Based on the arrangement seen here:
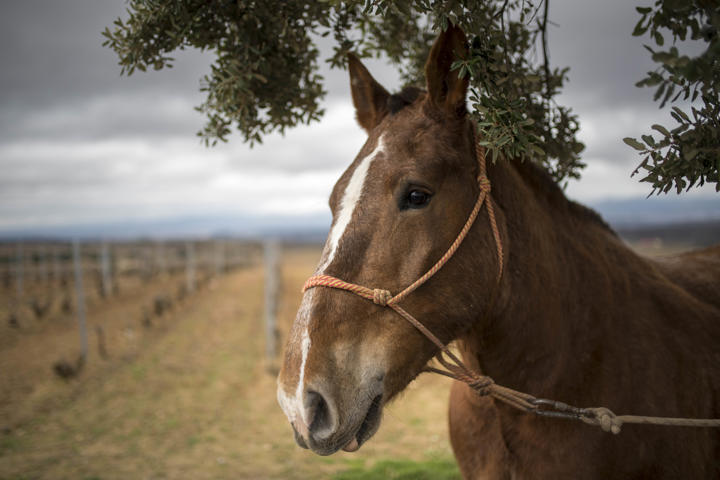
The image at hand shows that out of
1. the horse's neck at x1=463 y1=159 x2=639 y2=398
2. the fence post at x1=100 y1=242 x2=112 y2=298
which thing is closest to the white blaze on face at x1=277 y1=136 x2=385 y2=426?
the horse's neck at x1=463 y1=159 x2=639 y2=398

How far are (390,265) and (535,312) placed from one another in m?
0.83

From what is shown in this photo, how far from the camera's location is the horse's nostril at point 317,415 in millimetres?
1576

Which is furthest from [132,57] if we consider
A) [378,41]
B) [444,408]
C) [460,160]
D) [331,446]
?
[444,408]

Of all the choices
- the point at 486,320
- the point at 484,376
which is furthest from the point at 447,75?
the point at 484,376

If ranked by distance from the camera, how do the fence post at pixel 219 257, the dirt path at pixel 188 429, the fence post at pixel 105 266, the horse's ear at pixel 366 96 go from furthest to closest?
1. the fence post at pixel 219 257
2. the fence post at pixel 105 266
3. the dirt path at pixel 188 429
4. the horse's ear at pixel 366 96

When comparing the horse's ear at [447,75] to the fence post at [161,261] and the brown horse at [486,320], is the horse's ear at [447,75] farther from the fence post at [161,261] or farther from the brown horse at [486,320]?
the fence post at [161,261]

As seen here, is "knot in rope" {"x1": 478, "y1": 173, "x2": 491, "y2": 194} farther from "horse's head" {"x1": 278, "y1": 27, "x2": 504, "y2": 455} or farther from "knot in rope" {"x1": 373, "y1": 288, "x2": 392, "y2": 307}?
"knot in rope" {"x1": 373, "y1": 288, "x2": 392, "y2": 307}

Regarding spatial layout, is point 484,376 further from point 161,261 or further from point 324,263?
point 161,261

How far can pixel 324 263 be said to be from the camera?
5.96 ft

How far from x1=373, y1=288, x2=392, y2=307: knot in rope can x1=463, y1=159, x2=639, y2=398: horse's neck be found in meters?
0.61

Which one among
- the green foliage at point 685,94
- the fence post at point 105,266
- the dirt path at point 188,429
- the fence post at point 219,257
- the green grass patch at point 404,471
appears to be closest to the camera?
the green foliage at point 685,94

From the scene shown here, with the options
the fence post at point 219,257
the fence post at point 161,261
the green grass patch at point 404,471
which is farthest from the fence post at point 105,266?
the green grass patch at point 404,471

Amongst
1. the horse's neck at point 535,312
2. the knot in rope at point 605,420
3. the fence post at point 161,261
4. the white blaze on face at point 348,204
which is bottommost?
the fence post at point 161,261

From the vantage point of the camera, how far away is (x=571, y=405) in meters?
2.13
